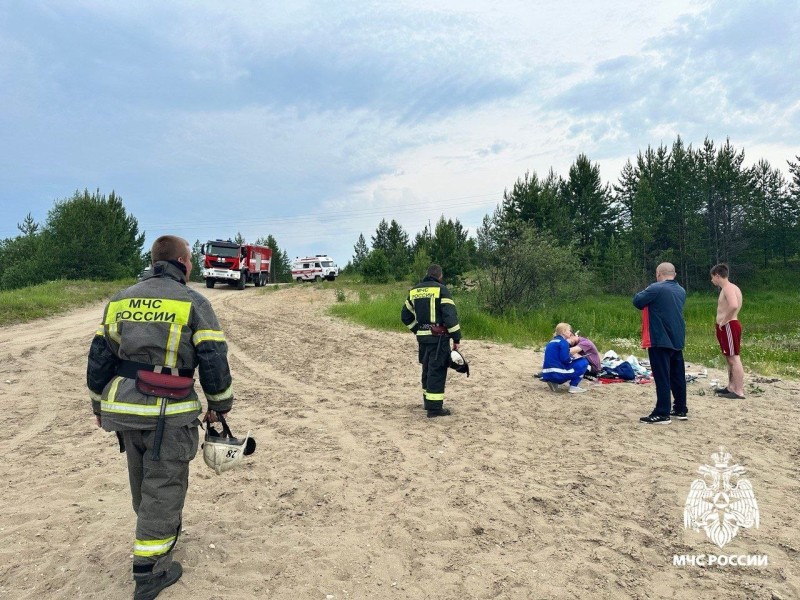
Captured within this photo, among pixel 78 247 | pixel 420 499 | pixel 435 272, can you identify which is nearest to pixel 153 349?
pixel 420 499

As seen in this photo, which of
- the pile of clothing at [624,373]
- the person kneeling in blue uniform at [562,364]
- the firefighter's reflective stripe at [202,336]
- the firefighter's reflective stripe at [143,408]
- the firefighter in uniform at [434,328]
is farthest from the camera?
the pile of clothing at [624,373]

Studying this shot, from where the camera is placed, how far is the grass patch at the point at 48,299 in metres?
16.3

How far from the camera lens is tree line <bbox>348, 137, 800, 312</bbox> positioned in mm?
39562

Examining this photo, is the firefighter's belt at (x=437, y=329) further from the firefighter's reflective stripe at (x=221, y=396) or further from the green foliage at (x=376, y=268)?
the green foliage at (x=376, y=268)

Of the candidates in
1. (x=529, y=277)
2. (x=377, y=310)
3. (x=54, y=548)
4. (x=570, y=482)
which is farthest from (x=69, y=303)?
(x=570, y=482)

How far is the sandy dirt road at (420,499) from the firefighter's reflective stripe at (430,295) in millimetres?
1378

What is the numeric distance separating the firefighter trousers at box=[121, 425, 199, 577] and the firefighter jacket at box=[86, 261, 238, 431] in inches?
Answer: 4.0

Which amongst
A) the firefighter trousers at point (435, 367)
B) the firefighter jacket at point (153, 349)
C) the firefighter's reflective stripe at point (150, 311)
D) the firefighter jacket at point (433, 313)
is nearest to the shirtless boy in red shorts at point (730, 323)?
the firefighter jacket at point (433, 313)

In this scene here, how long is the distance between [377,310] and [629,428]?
12.3 metres

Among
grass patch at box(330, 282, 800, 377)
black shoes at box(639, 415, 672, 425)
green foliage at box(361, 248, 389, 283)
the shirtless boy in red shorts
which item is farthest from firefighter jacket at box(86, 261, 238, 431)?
green foliage at box(361, 248, 389, 283)

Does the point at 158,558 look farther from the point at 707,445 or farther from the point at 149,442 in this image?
the point at 707,445

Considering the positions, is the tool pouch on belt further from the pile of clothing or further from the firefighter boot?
the pile of clothing

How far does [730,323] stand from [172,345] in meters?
7.41

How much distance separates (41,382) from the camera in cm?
880
